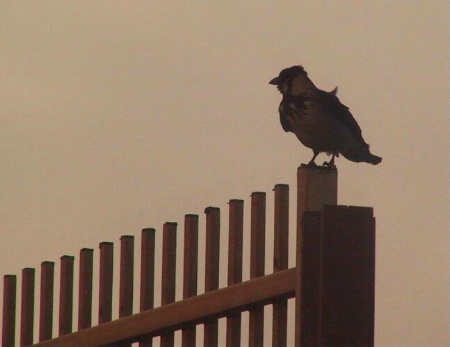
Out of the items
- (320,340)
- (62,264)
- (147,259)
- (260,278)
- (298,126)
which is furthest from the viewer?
(298,126)

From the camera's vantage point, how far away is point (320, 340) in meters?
5.06

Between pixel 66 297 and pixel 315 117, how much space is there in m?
2.00

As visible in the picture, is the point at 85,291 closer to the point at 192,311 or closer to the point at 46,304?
the point at 46,304

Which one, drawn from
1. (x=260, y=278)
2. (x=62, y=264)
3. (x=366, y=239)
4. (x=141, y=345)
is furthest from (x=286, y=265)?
(x=62, y=264)

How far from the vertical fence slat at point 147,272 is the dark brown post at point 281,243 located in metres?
0.73

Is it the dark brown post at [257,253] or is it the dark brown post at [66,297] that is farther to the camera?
the dark brown post at [66,297]

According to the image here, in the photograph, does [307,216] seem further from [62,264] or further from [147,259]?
[62,264]

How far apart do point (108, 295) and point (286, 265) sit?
3.56 feet

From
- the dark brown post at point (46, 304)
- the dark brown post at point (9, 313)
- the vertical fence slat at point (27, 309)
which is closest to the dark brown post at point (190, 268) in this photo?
the dark brown post at point (46, 304)

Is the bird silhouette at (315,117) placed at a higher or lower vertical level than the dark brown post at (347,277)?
higher

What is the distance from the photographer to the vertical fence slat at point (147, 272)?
5.89 meters

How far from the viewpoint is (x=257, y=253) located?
18.3ft

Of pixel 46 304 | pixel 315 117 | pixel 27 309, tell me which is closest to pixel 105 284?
pixel 46 304

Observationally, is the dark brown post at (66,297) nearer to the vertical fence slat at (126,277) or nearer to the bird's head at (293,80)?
the vertical fence slat at (126,277)
